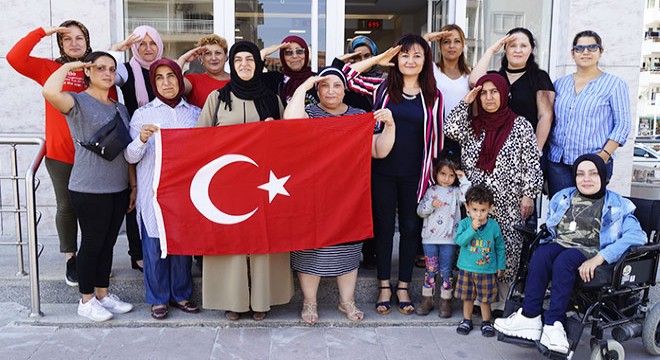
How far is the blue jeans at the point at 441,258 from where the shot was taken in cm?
434

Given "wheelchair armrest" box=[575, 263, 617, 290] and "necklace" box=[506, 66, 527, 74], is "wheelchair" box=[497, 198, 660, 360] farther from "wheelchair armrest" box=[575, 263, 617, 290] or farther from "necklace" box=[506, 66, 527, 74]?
"necklace" box=[506, 66, 527, 74]

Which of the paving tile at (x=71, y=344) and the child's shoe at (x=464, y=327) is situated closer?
the paving tile at (x=71, y=344)

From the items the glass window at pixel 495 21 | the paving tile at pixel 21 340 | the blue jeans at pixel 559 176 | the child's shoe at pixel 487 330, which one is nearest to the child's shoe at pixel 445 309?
the child's shoe at pixel 487 330

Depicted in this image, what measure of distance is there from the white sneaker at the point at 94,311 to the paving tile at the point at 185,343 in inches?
18.5

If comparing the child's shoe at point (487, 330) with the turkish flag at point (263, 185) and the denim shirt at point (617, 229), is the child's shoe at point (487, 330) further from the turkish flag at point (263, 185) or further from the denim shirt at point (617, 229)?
the turkish flag at point (263, 185)

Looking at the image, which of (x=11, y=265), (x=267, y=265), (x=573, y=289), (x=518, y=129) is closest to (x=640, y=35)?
(x=518, y=129)

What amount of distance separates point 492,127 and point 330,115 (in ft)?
3.85

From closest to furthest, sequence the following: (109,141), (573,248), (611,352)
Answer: (611,352)
(573,248)
(109,141)

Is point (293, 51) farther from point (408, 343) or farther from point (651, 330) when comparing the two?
point (651, 330)

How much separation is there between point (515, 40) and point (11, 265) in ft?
14.9

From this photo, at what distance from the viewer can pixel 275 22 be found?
697 centimetres

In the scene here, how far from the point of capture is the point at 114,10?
591 cm

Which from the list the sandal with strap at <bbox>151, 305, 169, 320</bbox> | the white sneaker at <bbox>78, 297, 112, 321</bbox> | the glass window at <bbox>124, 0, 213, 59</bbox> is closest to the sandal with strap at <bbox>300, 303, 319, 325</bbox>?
the sandal with strap at <bbox>151, 305, 169, 320</bbox>

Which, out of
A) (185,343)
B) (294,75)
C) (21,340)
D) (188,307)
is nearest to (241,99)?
(294,75)
